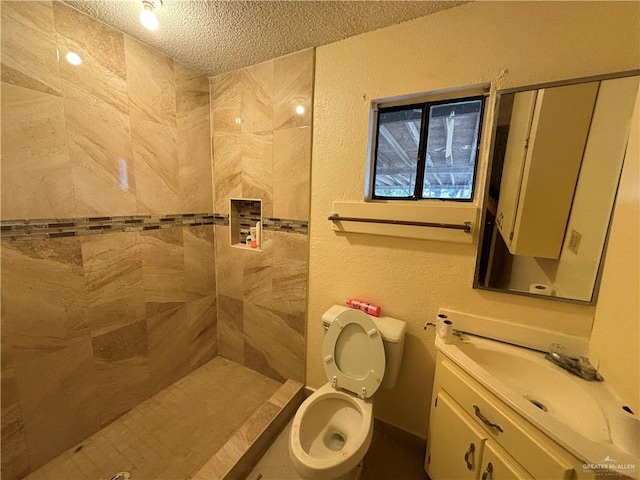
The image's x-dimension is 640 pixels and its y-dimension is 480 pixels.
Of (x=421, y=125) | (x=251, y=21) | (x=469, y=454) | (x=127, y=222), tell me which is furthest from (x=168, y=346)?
(x=421, y=125)

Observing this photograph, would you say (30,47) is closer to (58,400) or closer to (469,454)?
(58,400)

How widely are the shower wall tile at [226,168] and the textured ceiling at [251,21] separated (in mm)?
541

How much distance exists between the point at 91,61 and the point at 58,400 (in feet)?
5.93

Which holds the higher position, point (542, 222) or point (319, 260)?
point (542, 222)

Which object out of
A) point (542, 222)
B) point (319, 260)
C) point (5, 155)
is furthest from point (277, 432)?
point (5, 155)

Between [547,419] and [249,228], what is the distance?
76.6 inches

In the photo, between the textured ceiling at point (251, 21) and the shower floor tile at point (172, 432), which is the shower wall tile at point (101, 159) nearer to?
the textured ceiling at point (251, 21)

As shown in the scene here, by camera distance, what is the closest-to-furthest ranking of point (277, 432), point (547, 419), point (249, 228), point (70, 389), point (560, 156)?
1. point (547, 419)
2. point (560, 156)
3. point (70, 389)
4. point (277, 432)
5. point (249, 228)

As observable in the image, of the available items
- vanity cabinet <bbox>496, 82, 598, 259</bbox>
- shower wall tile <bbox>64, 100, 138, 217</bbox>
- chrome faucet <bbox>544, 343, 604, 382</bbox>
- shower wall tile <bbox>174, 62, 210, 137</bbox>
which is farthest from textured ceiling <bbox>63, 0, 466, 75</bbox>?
chrome faucet <bbox>544, 343, 604, 382</bbox>

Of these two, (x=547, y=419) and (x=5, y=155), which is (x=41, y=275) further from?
(x=547, y=419)

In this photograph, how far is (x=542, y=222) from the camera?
3.59ft

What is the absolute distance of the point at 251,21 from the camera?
126 centimetres

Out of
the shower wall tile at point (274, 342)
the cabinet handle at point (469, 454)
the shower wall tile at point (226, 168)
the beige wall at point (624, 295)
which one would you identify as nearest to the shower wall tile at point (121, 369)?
the shower wall tile at point (274, 342)

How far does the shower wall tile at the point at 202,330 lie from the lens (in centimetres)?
195
